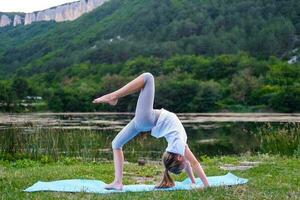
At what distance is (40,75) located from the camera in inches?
3713

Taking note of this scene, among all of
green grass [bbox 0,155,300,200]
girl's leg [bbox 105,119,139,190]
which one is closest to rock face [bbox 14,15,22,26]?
green grass [bbox 0,155,300,200]

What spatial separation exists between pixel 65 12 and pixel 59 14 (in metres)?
2.10

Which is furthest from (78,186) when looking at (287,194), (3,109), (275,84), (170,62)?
(170,62)

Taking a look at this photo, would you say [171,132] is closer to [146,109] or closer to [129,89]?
[146,109]

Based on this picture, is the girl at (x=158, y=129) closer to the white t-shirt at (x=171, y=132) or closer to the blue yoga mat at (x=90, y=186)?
the white t-shirt at (x=171, y=132)

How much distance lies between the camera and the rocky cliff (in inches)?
6698

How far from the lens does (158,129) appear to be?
256 inches

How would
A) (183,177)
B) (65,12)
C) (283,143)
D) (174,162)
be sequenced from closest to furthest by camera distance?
(174,162), (183,177), (283,143), (65,12)

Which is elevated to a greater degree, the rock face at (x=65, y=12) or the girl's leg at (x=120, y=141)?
the rock face at (x=65, y=12)

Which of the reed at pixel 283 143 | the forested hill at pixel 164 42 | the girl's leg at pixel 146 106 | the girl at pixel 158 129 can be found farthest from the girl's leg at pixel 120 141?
the forested hill at pixel 164 42

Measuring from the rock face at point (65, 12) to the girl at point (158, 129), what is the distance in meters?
164

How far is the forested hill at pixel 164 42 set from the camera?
9188cm

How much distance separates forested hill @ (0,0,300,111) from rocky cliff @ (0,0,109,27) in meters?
45.5

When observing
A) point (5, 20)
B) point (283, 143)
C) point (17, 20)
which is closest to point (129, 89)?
point (283, 143)
